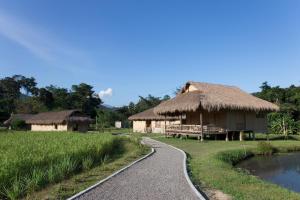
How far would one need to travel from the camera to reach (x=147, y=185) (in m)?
9.40

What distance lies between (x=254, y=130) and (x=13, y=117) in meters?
44.4

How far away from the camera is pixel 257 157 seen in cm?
1973

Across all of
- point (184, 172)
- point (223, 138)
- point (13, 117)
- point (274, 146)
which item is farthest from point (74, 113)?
point (184, 172)

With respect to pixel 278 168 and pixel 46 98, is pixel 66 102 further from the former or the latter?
pixel 278 168

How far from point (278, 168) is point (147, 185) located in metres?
8.72

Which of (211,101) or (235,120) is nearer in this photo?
(211,101)

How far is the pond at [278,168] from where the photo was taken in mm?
12964

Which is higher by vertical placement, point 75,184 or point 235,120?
point 235,120

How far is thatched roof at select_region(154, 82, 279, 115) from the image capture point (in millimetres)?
26266

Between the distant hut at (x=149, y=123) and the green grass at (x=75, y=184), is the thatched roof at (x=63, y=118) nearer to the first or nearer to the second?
the distant hut at (x=149, y=123)

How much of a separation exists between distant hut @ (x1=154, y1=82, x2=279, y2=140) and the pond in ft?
23.1

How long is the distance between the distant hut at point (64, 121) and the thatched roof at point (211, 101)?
20591 mm

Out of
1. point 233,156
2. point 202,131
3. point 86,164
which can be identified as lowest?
point 233,156

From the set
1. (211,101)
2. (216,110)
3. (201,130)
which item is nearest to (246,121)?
(216,110)
